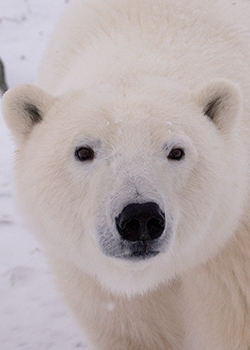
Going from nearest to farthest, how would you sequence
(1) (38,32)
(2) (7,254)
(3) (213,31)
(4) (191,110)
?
(4) (191,110) → (3) (213,31) → (2) (7,254) → (1) (38,32)

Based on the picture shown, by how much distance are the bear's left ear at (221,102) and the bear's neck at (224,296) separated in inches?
19.9

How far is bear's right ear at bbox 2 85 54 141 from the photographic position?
2.38 meters

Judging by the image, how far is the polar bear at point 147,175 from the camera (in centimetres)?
212

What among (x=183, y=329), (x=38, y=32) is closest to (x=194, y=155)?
(x=183, y=329)

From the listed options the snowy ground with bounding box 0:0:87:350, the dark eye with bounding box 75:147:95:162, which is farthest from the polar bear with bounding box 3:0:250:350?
the snowy ground with bounding box 0:0:87:350

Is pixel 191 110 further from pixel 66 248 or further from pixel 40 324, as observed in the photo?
pixel 40 324

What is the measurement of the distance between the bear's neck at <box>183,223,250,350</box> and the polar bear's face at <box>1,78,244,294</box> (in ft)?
0.42

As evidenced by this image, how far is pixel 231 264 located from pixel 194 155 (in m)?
0.67

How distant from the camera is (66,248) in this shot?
2414 mm

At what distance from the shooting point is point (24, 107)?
2.42m

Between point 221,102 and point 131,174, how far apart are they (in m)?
0.64

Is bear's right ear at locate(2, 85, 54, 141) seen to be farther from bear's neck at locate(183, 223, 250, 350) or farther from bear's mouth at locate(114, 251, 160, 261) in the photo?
bear's neck at locate(183, 223, 250, 350)

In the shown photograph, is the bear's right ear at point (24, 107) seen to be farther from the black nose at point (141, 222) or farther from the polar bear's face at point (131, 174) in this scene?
the black nose at point (141, 222)

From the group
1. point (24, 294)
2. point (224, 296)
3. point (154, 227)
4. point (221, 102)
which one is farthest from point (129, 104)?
point (24, 294)
